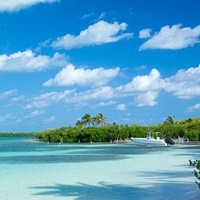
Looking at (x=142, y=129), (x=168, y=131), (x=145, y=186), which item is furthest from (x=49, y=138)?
(x=145, y=186)

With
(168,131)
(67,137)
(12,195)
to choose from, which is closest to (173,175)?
(12,195)

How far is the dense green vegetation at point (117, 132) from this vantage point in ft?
268

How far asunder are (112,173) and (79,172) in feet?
7.83

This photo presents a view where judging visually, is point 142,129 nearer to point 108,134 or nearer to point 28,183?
point 108,134

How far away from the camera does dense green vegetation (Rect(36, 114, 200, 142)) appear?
8175cm

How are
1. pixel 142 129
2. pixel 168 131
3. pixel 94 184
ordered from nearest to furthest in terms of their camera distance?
pixel 94 184
pixel 168 131
pixel 142 129

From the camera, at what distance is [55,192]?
17.1 metres

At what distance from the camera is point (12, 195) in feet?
53.6

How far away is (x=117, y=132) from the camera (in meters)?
88.5

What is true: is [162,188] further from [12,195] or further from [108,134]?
[108,134]

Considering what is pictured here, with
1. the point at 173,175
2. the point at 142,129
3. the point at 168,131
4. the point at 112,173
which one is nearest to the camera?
the point at 173,175

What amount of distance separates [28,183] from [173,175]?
8.19m

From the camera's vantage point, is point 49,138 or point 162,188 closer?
point 162,188

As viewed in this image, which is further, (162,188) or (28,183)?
(28,183)
